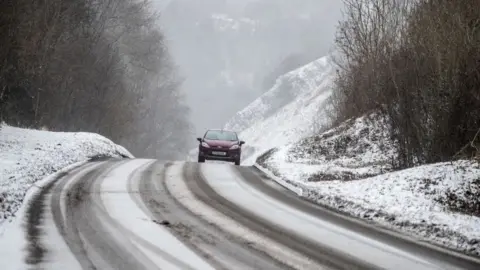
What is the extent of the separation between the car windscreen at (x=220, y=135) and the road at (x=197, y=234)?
9480 millimetres

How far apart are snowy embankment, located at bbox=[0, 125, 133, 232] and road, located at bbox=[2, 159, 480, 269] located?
1.41 ft

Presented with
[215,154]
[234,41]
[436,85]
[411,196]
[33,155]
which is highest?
[234,41]

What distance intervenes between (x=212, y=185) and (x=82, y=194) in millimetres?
3122

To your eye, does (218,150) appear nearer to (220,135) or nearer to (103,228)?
(220,135)

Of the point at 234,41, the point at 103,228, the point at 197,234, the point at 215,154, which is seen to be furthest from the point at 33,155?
the point at 234,41

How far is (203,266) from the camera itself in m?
5.16

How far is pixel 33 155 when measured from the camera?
12812 mm

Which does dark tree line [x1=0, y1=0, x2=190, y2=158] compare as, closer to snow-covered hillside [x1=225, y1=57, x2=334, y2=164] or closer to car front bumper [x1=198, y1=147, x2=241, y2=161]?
car front bumper [x1=198, y1=147, x2=241, y2=161]

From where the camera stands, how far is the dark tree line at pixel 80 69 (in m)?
17.4

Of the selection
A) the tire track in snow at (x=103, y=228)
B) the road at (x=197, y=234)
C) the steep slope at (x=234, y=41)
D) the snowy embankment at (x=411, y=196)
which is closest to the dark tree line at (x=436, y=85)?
the snowy embankment at (x=411, y=196)

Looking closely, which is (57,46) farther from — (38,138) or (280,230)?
(280,230)

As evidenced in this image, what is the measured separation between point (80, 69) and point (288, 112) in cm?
3798

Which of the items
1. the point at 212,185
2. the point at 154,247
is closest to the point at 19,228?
the point at 154,247

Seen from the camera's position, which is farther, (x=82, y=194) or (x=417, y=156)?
(x=417, y=156)
